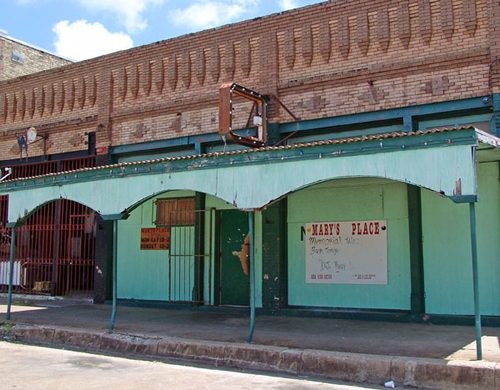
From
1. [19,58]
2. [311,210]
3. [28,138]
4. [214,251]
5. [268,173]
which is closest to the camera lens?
[268,173]

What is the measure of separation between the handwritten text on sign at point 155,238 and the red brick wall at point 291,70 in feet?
7.60

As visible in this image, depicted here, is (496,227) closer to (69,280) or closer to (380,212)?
(380,212)

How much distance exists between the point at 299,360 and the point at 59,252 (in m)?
9.94

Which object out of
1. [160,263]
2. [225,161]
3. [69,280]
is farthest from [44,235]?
[225,161]

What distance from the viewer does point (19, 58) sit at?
65.2 ft

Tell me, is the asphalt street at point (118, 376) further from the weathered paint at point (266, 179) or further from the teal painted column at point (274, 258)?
the teal painted column at point (274, 258)

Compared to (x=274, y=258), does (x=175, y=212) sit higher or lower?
higher

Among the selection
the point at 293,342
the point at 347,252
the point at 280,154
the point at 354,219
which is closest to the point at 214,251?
the point at 347,252

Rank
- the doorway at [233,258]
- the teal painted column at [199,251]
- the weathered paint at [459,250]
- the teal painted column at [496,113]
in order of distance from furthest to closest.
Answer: the teal painted column at [199,251] → the doorway at [233,258] → the weathered paint at [459,250] → the teal painted column at [496,113]

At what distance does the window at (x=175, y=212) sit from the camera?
13.9 metres

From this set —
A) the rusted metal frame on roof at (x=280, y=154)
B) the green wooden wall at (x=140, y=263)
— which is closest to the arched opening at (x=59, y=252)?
the green wooden wall at (x=140, y=263)

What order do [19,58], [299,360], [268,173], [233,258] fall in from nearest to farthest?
[299,360]
[268,173]
[233,258]
[19,58]

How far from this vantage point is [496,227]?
1021 cm

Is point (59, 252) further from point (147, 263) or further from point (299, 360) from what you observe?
point (299, 360)
